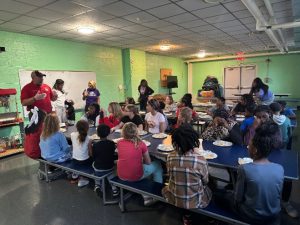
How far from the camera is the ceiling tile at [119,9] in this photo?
3.34 m

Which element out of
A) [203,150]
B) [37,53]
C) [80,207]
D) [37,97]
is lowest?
[80,207]

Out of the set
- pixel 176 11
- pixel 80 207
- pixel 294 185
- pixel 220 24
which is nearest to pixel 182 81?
pixel 220 24

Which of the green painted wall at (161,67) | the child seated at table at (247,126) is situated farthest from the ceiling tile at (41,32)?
the child seated at table at (247,126)

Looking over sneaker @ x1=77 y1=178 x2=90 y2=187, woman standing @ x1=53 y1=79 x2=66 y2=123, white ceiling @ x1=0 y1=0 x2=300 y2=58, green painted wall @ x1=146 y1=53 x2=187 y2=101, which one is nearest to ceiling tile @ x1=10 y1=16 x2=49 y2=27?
white ceiling @ x1=0 y1=0 x2=300 y2=58

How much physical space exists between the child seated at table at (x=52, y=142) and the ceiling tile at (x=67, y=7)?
5.58ft

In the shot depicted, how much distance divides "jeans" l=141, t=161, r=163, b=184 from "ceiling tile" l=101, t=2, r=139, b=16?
251 cm

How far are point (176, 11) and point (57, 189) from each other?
3492 mm

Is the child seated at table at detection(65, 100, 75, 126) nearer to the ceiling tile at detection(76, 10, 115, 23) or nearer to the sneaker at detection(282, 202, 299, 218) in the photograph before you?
the ceiling tile at detection(76, 10, 115, 23)

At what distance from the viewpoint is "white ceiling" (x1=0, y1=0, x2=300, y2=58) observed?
332 centimetres

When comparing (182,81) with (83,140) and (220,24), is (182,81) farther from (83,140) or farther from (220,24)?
(83,140)

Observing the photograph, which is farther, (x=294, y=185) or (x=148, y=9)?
(x=148, y=9)

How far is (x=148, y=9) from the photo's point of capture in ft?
11.8

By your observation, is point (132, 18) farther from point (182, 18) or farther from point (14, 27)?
point (14, 27)

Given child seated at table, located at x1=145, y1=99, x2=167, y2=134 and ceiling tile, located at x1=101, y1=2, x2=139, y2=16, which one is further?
child seated at table, located at x1=145, y1=99, x2=167, y2=134
